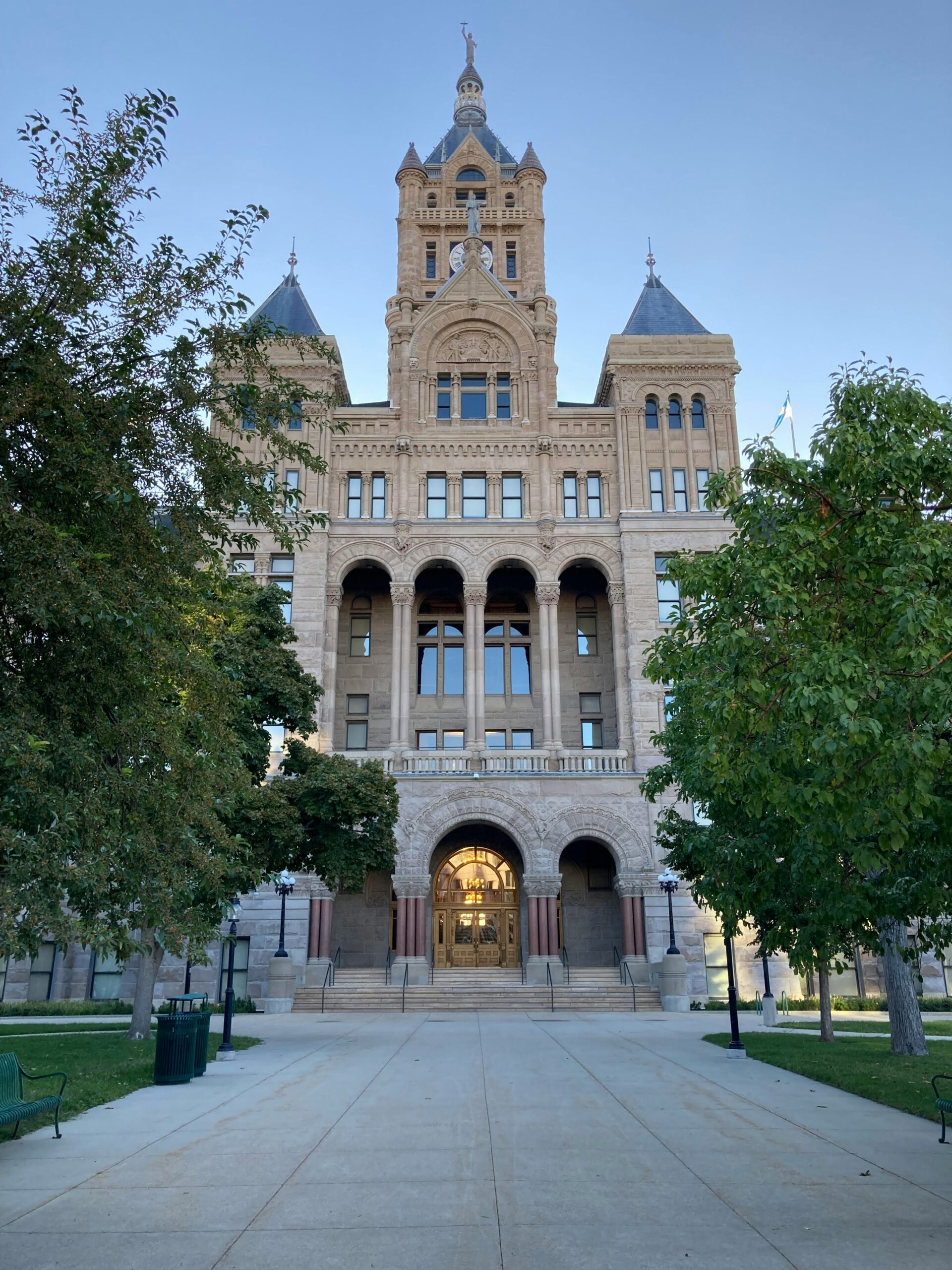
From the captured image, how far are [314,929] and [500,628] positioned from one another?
635 inches

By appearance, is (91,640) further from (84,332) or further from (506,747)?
(506,747)

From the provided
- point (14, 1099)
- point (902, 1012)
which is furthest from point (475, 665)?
point (14, 1099)

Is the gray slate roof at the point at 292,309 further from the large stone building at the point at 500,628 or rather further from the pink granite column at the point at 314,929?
the pink granite column at the point at 314,929

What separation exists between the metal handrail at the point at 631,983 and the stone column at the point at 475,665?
1041 centimetres

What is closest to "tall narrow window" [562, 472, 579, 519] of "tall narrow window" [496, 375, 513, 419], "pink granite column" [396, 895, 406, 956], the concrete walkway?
"tall narrow window" [496, 375, 513, 419]

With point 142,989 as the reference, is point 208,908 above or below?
above

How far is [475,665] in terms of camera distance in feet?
141

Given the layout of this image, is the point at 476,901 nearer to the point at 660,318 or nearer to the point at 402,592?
the point at 402,592

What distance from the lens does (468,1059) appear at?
19.6 metres

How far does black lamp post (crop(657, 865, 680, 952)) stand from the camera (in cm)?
3425

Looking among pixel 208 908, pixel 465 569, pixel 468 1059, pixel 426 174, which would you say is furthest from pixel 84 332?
pixel 426 174

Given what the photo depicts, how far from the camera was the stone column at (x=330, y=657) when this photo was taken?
41.1m

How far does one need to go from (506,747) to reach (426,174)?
3489 centimetres

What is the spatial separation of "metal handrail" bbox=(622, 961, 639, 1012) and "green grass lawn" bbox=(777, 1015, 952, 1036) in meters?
6.28
